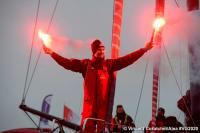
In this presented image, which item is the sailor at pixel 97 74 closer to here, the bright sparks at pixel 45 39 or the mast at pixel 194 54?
the bright sparks at pixel 45 39

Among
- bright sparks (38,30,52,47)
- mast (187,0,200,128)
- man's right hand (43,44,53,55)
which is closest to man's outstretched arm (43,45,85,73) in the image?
man's right hand (43,44,53,55)

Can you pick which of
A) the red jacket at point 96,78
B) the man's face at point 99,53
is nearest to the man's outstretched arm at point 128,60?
the red jacket at point 96,78

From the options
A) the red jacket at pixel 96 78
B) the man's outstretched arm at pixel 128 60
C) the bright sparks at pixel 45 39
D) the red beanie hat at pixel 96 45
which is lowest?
the red jacket at pixel 96 78

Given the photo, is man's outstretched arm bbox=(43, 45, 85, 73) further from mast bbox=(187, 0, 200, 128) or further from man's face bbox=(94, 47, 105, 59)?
mast bbox=(187, 0, 200, 128)

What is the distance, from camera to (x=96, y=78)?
21.3 feet

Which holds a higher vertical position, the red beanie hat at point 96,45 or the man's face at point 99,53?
the red beanie hat at point 96,45

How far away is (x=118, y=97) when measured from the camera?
96938 mm

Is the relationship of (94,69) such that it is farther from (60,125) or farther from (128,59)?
(60,125)

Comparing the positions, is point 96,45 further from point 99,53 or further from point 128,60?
point 128,60

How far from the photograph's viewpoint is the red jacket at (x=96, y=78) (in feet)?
21.2

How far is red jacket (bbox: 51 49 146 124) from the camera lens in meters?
6.45

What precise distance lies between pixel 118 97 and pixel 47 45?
90.6 metres

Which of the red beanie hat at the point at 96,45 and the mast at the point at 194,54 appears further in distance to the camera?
the mast at the point at 194,54

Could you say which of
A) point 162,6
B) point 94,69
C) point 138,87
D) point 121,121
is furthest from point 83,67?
point 138,87
